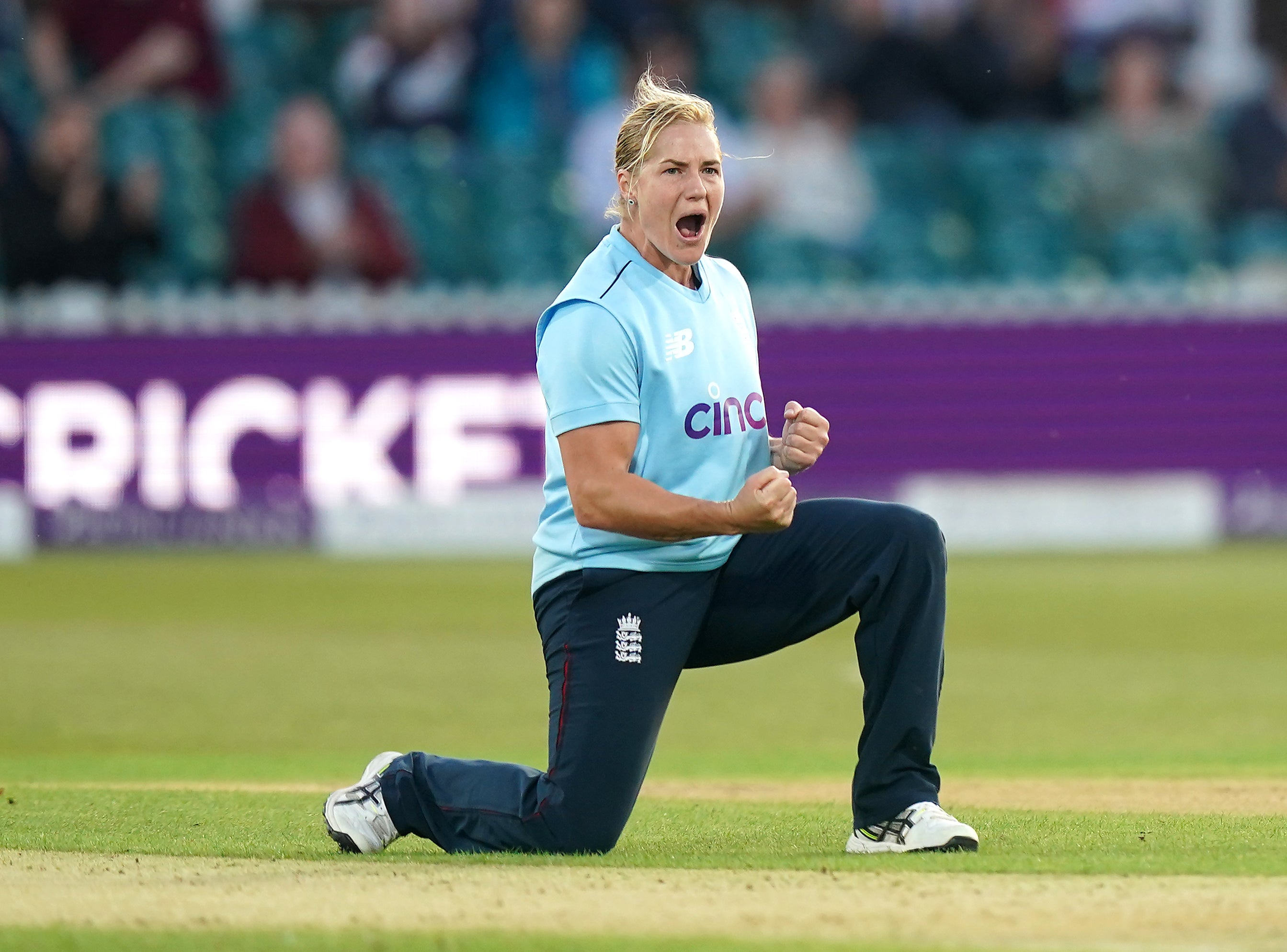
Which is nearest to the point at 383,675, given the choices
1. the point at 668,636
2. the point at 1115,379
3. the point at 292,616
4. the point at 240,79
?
the point at 292,616

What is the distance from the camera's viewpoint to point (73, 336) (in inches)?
621

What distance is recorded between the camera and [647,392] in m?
4.97

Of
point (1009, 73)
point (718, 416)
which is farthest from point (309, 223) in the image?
point (718, 416)

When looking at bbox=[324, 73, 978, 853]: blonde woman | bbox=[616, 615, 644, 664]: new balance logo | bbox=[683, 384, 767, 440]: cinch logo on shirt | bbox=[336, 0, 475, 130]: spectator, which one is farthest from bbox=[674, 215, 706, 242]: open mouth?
bbox=[336, 0, 475, 130]: spectator

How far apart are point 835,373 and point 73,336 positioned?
596 centimetres

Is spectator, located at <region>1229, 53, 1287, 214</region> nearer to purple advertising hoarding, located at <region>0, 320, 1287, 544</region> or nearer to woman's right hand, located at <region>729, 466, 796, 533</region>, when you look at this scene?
purple advertising hoarding, located at <region>0, 320, 1287, 544</region>

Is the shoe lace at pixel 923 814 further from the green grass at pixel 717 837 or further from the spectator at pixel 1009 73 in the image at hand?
the spectator at pixel 1009 73

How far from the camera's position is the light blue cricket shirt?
16.0 feet

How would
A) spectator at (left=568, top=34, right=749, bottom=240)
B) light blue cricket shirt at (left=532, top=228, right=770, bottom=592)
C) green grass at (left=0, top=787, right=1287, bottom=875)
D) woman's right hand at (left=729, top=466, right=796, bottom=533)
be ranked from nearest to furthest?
woman's right hand at (left=729, top=466, right=796, bottom=533) < green grass at (left=0, top=787, right=1287, bottom=875) < light blue cricket shirt at (left=532, top=228, right=770, bottom=592) < spectator at (left=568, top=34, right=749, bottom=240)

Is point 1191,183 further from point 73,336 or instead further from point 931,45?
point 73,336

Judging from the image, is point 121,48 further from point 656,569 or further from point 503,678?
point 656,569

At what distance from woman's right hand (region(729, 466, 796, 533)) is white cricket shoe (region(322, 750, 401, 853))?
118 cm

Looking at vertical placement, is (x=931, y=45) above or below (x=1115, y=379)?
above

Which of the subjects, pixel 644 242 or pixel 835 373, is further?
pixel 835 373
